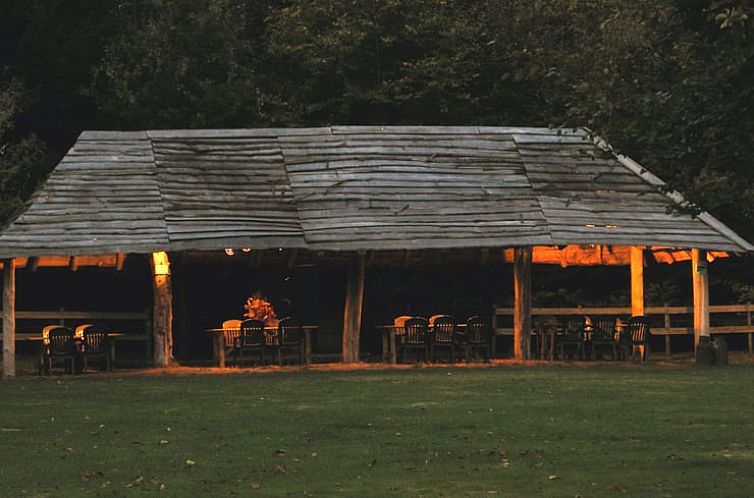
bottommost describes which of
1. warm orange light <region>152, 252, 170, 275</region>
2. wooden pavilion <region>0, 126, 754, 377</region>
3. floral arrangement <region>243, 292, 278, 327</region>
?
floral arrangement <region>243, 292, 278, 327</region>

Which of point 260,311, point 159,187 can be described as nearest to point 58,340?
point 159,187

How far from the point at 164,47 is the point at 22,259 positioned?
12808mm

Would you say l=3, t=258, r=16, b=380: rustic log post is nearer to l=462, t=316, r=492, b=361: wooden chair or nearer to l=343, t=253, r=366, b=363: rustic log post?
l=343, t=253, r=366, b=363: rustic log post

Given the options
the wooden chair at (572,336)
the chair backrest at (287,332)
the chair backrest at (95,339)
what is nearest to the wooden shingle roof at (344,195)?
the chair backrest at (95,339)

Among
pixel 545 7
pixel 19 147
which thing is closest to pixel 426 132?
pixel 19 147

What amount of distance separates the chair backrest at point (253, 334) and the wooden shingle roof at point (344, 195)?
6.08 ft

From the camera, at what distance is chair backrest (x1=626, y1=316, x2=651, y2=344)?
28734 mm

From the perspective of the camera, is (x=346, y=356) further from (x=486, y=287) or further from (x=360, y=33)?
(x=360, y=33)

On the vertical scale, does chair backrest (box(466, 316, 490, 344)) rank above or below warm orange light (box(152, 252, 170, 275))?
below

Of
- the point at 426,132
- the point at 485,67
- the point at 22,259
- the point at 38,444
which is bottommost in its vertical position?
the point at 38,444

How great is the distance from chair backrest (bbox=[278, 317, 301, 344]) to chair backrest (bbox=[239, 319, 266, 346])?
34cm

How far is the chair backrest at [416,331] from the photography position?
28391 mm

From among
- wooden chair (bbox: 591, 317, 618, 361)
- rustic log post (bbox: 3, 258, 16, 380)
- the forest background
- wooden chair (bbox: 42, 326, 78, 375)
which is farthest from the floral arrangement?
the forest background

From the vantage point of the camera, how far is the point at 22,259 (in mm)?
28219
